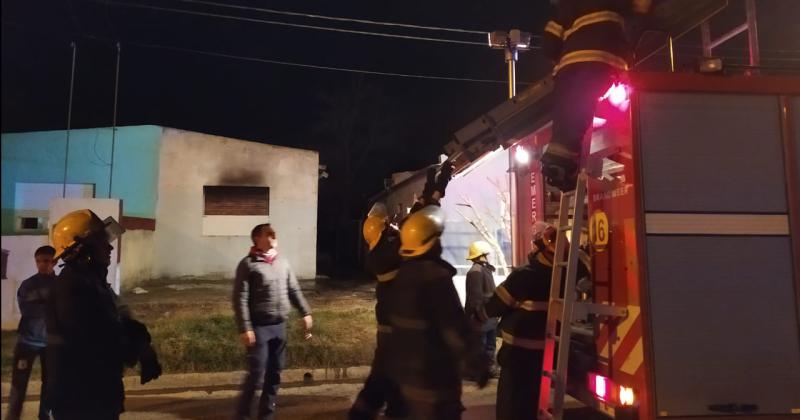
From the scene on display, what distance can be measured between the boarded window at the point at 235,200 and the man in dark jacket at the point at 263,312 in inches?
460

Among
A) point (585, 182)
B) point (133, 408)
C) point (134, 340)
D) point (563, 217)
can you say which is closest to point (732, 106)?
point (585, 182)

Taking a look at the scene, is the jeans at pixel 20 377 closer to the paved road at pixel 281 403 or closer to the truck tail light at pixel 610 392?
the paved road at pixel 281 403

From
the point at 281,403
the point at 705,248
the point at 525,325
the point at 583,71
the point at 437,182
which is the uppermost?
the point at 583,71

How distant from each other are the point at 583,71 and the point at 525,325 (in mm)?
1798

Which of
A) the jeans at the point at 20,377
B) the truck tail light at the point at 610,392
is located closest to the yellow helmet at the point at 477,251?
the truck tail light at the point at 610,392

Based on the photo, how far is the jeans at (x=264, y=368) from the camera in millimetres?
4578

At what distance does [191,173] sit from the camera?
51.0ft

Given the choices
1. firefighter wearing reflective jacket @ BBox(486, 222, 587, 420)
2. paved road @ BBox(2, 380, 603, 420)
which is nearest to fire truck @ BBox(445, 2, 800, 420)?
firefighter wearing reflective jacket @ BBox(486, 222, 587, 420)

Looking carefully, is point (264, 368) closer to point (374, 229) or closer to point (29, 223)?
point (374, 229)

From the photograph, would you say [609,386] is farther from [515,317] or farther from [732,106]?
[732,106]

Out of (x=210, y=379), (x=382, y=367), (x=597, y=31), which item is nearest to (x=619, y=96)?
(x=597, y=31)

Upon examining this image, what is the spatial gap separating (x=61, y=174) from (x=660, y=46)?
14548mm

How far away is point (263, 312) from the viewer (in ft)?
15.4

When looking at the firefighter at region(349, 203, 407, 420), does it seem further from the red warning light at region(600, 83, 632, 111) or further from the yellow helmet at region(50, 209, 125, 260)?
the yellow helmet at region(50, 209, 125, 260)
